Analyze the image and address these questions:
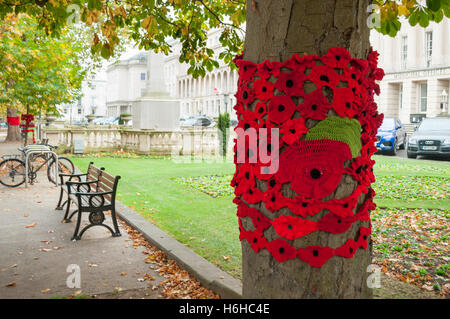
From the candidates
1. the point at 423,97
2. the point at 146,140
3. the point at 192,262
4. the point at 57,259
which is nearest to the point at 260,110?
the point at 192,262

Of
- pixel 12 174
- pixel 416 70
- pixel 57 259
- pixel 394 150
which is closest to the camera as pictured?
pixel 57 259

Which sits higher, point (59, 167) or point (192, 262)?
point (59, 167)

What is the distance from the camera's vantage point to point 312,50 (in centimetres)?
232

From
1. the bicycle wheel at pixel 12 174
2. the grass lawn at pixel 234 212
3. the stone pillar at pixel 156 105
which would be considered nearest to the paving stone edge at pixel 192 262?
the grass lawn at pixel 234 212

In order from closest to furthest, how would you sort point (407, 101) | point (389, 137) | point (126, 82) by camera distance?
point (389, 137), point (407, 101), point (126, 82)

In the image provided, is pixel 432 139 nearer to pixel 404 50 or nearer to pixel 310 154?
pixel 310 154

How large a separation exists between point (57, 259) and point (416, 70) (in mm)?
41423

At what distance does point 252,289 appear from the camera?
2.57 m

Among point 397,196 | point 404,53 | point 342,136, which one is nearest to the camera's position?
point 342,136

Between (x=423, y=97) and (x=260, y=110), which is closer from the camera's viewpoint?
(x=260, y=110)

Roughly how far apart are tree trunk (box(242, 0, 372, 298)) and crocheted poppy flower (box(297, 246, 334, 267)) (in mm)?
26
